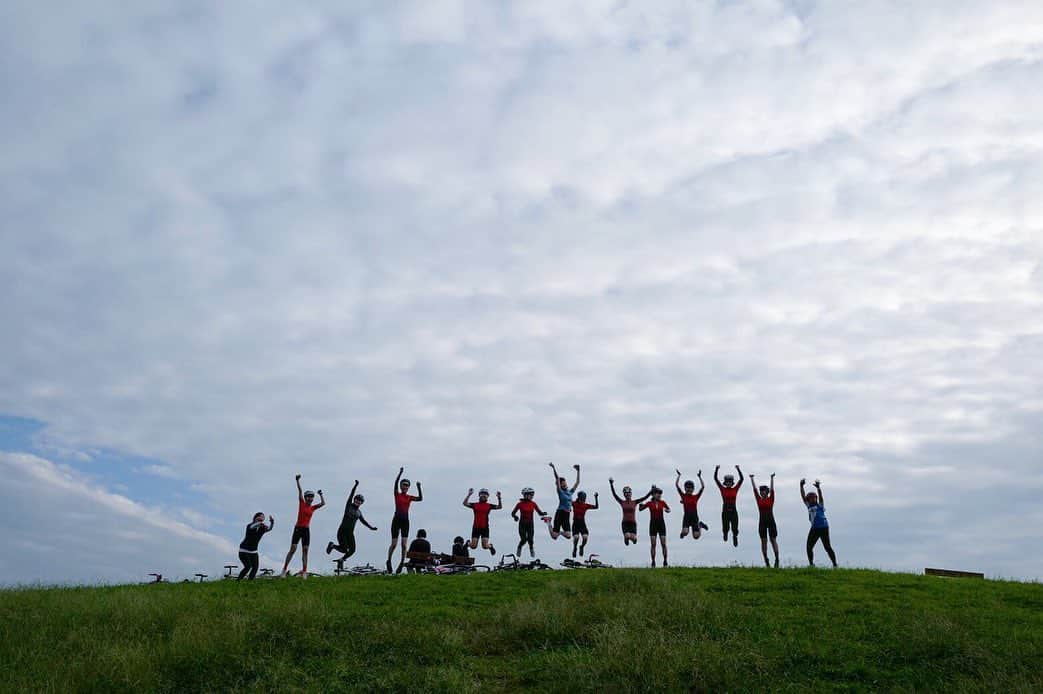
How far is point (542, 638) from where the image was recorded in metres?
16.9

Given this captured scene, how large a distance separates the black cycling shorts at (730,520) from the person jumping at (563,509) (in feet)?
16.7

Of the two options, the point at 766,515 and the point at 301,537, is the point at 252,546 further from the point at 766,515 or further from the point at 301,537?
the point at 766,515

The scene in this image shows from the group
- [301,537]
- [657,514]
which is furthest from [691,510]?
[301,537]

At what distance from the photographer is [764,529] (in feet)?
85.7

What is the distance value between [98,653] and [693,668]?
1115 centimetres

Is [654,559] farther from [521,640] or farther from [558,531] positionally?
[521,640]

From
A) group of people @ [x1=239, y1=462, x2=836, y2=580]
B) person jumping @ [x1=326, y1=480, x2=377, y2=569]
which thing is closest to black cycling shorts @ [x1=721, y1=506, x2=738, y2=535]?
group of people @ [x1=239, y1=462, x2=836, y2=580]

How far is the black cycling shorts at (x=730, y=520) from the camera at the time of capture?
1050 inches

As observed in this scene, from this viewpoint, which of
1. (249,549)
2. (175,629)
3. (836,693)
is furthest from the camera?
(249,549)

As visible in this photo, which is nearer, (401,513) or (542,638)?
(542,638)

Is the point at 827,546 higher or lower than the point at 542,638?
Result: higher

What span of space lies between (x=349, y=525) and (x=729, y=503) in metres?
12.4

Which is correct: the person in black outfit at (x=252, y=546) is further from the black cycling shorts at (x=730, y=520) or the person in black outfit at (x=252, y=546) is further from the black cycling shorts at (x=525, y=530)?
the black cycling shorts at (x=730, y=520)

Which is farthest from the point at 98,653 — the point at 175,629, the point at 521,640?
the point at 521,640
